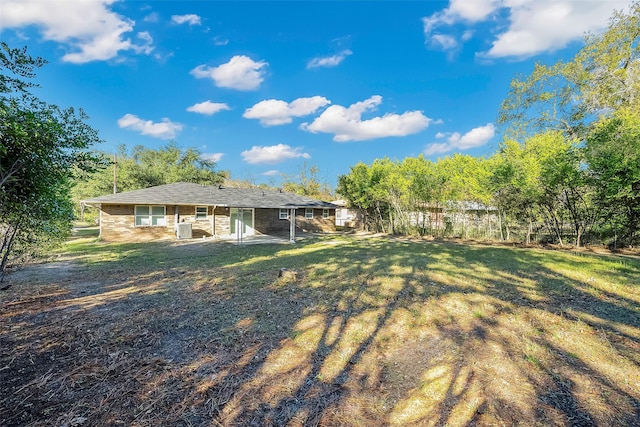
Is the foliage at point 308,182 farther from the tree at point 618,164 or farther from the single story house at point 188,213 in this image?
the tree at point 618,164

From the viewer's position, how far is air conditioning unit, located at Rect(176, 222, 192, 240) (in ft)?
48.5

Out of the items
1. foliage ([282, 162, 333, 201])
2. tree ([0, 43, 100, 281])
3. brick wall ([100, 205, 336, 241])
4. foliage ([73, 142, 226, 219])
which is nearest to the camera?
tree ([0, 43, 100, 281])

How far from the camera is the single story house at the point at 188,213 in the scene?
14.1m

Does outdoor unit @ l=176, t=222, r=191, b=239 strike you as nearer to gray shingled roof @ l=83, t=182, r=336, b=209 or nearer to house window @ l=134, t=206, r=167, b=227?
house window @ l=134, t=206, r=167, b=227

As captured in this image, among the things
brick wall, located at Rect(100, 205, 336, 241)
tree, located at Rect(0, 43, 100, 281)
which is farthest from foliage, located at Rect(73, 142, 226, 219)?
tree, located at Rect(0, 43, 100, 281)

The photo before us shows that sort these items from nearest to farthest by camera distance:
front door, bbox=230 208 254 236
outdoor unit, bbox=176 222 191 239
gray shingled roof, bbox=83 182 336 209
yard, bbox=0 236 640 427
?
yard, bbox=0 236 640 427 → gray shingled roof, bbox=83 182 336 209 → outdoor unit, bbox=176 222 191 239 → front door, bbox=230 208 254 236

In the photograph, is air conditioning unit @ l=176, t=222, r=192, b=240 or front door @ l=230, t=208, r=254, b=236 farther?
front door @ l=230, t=208, r=254, b=236

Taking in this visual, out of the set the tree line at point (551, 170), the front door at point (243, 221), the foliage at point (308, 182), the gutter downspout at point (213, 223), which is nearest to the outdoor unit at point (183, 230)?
the gutter downspout at point (213, 223)

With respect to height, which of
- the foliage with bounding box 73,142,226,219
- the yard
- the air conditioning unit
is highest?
the foliage with bounding box 73,142,226,219

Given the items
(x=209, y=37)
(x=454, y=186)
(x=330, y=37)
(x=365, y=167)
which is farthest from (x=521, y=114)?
(x=209, y=37)

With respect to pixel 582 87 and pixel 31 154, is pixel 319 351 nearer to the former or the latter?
pixel 31 154

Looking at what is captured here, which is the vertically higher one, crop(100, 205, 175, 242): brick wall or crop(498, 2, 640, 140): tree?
crop(498, 2, 640, 140): tree

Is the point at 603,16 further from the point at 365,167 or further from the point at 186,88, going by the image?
the point at 186,88

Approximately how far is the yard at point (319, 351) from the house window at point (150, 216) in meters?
8.37
